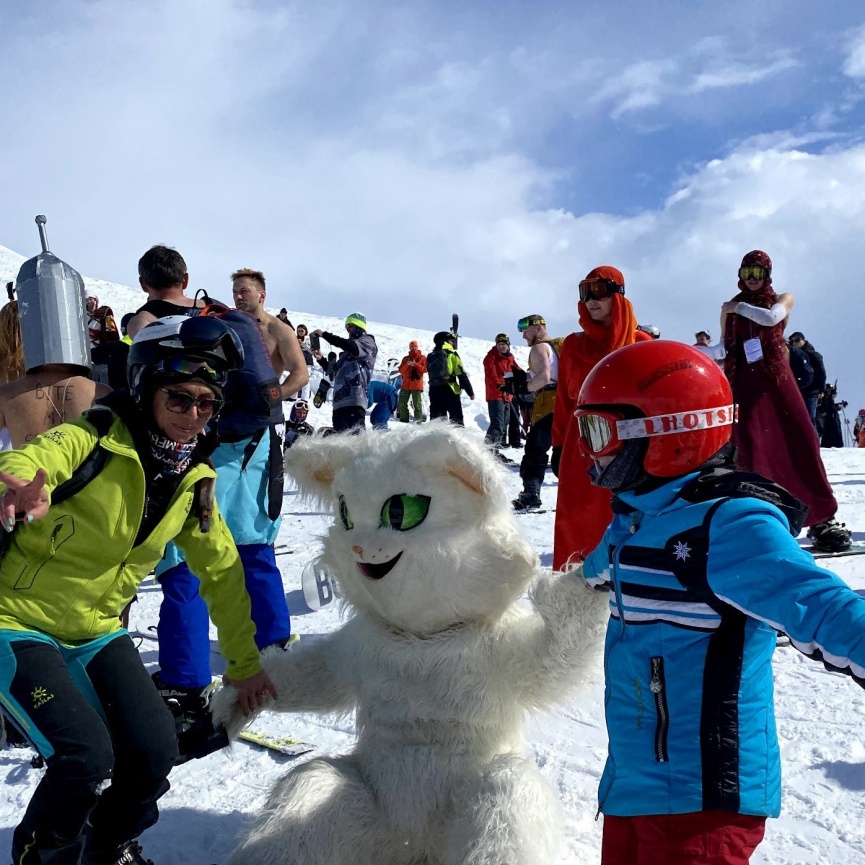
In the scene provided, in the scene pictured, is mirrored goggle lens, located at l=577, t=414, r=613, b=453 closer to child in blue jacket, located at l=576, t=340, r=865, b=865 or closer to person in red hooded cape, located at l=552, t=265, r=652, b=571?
child in blue jacket, located at l=576, t=340, r=865, b=865

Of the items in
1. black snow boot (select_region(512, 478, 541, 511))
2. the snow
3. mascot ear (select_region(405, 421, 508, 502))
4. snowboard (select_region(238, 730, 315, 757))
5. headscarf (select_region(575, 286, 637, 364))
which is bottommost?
the snow

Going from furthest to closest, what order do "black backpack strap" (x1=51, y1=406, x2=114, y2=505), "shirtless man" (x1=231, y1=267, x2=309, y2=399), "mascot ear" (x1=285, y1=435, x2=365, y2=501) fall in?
"shirtless man" (x1=231, y1=267, x2=309, y2=399), "mascot ear" (x1=285, y1=435, x2=365, y2=501), "black backpack strap" (x1=51, y1=406, x2=114, y2=505)

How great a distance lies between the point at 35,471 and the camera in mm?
1820

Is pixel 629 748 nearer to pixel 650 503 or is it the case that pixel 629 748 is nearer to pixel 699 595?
pixel 699 595

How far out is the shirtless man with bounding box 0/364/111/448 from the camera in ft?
9.11

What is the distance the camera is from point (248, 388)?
3123 mm

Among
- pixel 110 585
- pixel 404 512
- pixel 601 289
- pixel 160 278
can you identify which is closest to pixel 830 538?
pixel 601 289

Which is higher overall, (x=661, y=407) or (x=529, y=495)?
(x=661, y=407)

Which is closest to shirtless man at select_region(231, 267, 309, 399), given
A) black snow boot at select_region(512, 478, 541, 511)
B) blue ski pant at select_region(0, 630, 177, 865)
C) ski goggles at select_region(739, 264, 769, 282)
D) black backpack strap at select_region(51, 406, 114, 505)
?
black backpack strap at select_region(51, 406, 114, 505)

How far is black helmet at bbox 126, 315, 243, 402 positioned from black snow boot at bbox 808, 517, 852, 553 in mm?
4052

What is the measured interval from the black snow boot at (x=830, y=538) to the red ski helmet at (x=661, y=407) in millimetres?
3645

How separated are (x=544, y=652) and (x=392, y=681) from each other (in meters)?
0.44

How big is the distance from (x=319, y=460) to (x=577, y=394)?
1240mm

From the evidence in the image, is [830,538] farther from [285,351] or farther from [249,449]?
[249,449]
